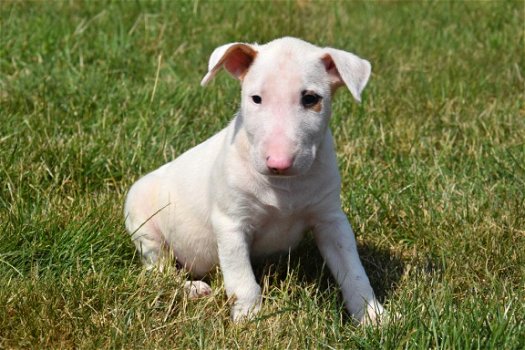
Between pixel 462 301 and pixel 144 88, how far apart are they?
2.92 meters

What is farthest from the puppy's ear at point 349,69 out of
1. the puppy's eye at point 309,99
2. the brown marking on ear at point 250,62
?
the brown marking on ear at point 250,62

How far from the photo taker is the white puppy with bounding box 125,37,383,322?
3.80 metres

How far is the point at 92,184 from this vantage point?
5.21 meters

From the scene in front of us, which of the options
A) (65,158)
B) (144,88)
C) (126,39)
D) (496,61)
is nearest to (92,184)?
(65,158)

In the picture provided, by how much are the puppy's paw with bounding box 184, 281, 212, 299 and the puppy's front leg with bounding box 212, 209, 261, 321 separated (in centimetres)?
21

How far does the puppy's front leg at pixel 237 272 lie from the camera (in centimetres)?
408

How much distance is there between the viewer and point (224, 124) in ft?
19.7

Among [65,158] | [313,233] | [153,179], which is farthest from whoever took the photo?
[65,158]

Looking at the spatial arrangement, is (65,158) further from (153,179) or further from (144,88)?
(144,88)

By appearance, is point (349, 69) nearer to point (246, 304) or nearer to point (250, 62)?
point (250, 62)

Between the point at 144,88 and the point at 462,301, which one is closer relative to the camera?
the point at 462,301

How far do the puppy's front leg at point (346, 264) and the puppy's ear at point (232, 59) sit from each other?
756 millimetres

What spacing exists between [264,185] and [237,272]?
39cm

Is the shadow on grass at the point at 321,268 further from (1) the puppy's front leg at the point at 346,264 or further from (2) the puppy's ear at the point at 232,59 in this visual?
(2) the puppy's ear at the point at 232,59
